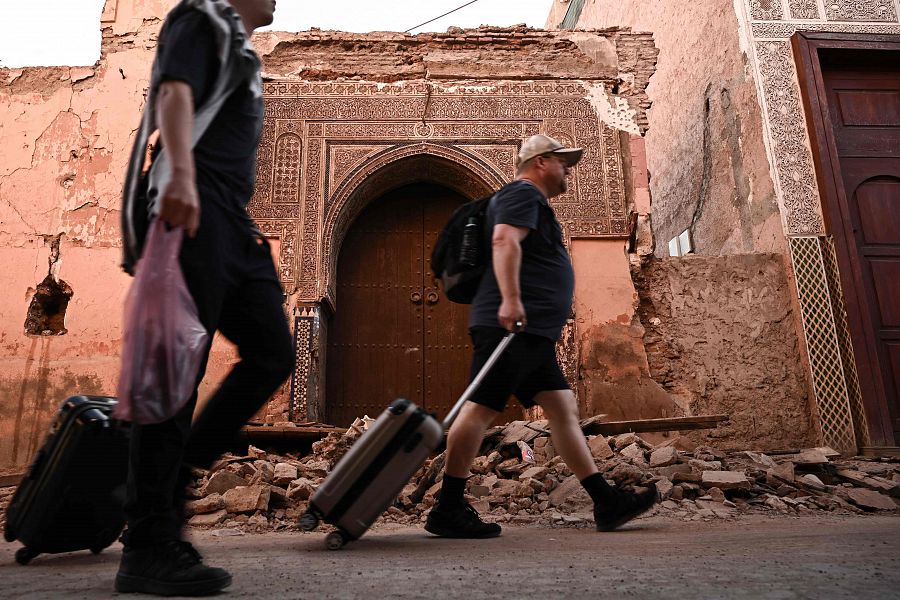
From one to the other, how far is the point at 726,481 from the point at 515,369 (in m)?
1.86

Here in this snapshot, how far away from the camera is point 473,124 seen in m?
6.77

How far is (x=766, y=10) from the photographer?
6.85 m

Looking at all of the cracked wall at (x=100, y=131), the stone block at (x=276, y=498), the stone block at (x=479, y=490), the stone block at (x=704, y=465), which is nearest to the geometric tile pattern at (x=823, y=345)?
the cracked wall at (x=100, y=131)

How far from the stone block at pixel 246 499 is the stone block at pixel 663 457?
2.23 m

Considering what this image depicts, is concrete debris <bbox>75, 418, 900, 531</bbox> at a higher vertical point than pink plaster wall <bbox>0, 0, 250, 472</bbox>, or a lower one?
lower

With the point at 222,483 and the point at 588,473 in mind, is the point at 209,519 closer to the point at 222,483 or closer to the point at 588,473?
the point at 222,483

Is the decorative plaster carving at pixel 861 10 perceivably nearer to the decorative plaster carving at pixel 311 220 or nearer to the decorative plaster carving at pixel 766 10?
the decorative plaster carving at pixel 766 10

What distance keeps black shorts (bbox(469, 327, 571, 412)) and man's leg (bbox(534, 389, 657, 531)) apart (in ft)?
0.18

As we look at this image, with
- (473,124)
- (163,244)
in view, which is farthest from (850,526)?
(473,124)

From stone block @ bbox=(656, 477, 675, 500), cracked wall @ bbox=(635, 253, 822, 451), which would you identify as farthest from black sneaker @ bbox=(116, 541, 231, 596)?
cracked wall @ bbox=(635, 253, 822, 451)

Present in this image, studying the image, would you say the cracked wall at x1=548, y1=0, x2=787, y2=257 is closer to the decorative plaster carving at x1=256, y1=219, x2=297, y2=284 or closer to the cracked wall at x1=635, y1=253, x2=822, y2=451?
the cracked wall at x1=635, y1=253, x2=822, y2=451

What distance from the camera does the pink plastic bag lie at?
1344 millimetres

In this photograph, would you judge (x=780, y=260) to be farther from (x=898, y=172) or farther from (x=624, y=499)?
(x=624, y=499)

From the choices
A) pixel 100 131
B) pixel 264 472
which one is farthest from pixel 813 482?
pixel 100 131
